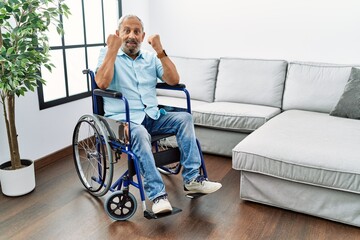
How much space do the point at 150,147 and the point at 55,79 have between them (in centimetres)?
144

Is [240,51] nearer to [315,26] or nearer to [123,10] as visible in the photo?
[315,26]

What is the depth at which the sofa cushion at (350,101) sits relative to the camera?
8.51 feet

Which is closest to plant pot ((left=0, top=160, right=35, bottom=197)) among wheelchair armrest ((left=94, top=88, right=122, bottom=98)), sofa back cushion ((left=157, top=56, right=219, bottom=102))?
wheelchair armrest ((left=94, top=88, right=122, bottom=98))

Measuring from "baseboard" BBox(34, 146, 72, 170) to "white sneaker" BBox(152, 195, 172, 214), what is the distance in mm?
1314

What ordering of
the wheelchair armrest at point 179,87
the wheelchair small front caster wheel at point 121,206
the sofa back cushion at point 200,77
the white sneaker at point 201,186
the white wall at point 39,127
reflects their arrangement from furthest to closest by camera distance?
Result: 1. the sofa back cushion at point 200,77
2. the white wall at point 39,127
3. the wheelchair armrest at point 179,87
4. the white sneaker at point 201,186
5. the wheelchair small front caster wheel at point 121,206

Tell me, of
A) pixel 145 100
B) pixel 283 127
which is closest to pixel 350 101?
pixel 283 127

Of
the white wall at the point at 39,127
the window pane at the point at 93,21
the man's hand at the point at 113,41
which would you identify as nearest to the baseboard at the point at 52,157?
the white wall at the point at 39,127

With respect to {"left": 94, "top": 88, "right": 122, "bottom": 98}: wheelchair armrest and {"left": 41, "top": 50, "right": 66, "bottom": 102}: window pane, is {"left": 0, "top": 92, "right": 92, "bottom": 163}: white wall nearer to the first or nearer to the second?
{"left": 41, "top": 50, "right": 66, "bottom": 102}: window pane

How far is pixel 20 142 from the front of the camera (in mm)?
2602

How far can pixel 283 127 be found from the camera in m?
2.40

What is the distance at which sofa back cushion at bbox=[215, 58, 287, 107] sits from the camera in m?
3.11

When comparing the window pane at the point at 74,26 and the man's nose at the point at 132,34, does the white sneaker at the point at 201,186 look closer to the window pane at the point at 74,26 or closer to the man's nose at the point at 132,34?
the man's nose at the point at 132,34

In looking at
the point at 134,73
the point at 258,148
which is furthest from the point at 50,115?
the point at 258,148

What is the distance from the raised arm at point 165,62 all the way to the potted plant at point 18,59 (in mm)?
632
